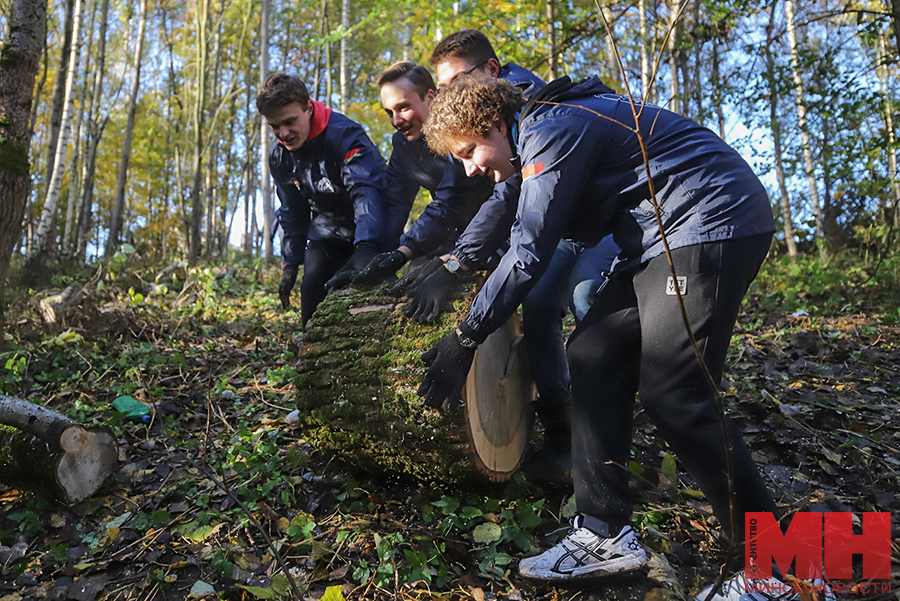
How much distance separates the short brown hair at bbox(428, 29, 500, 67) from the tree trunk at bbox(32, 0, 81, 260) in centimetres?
655

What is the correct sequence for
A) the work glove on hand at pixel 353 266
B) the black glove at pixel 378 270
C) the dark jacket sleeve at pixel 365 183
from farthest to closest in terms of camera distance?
1. the dark jacket sleeve at pixel 365 183
2. the work glove on hand at pixel 353 266
3. the black glove at pixel 378 270

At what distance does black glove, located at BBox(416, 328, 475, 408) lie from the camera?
198 cm

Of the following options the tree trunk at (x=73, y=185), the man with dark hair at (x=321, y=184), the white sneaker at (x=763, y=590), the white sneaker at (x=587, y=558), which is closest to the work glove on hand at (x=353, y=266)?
the man with dark hair at (x=321, y=184)

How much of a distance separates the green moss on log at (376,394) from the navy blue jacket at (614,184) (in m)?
0.45

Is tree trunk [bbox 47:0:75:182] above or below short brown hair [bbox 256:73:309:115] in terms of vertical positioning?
above

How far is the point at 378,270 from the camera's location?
8.81 ft

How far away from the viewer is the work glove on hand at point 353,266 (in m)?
2.79

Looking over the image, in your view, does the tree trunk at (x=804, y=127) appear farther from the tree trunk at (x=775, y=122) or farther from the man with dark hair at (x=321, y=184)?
the man with dark hair at (x=321, y=184)

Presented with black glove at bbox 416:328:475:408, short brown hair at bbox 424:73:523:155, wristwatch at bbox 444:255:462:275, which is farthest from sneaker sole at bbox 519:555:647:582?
short brown hair at bbox 424:73:523:155

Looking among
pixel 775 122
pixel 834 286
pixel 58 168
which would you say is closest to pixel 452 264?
pixel 834 286

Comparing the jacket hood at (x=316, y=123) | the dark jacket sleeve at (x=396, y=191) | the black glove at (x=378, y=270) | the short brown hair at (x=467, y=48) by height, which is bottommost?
the black glove at (x=378, y=270)

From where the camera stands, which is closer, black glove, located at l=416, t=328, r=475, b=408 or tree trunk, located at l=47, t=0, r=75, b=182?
black glove, located at l=416, t=328, r=475, b=408

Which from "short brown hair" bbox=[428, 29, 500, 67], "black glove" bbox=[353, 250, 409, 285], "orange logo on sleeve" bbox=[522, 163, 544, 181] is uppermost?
"short brown hair" bbox=[428, 29, 500, 67]

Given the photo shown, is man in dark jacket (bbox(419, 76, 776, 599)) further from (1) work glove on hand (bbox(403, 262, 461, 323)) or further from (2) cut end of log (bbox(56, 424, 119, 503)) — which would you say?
(2) cut end of log (bbox(56, 424, 119, 503))
